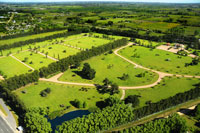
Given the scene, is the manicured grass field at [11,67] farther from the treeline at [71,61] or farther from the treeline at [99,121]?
the treeline at [99,121]

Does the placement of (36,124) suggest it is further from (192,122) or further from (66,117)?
(192,122)

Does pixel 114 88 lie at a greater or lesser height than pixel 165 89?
greater

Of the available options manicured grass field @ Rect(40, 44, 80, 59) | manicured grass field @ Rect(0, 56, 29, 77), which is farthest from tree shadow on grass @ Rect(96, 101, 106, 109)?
manicured grass field @ Rect(40, 44, 80, 59)

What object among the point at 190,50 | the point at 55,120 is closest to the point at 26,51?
the point at 55,120

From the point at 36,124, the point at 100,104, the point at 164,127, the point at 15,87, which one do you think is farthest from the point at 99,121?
the point at 15,87

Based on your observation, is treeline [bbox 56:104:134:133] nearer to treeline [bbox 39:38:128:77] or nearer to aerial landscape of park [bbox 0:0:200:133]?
aerial landscape of park [bbox 0:0:200:133]

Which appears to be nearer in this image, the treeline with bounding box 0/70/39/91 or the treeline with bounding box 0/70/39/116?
the treeline with bounding box 0/70/39/116

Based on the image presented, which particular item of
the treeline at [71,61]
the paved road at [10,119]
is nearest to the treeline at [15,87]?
the paved road at [10,119]
